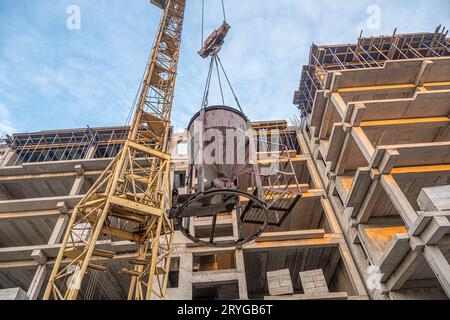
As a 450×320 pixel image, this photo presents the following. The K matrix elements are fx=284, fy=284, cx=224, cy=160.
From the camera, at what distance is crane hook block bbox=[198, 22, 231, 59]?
1706 centimetres

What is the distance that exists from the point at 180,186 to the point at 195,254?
8425 mm

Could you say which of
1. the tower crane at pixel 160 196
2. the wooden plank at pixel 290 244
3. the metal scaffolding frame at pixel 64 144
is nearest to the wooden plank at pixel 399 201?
the tower crane at pixel 160 196

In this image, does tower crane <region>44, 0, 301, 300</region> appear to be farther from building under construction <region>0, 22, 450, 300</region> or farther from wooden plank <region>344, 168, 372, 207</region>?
wooden plank <region>344, 168, 372, 207</region>

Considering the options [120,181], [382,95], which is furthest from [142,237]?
[382,95]

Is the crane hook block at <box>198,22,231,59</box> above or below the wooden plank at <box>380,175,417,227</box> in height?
above

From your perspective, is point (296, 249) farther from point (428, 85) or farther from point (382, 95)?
point (428, 85)

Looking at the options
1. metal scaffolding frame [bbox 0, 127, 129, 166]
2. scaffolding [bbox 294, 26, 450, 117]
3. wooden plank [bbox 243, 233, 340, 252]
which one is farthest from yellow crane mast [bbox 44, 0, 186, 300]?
scaffolding [bbox 294, 26, 450, 117]

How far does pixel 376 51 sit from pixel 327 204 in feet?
49.6

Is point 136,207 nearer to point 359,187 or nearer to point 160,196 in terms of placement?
point 160,196

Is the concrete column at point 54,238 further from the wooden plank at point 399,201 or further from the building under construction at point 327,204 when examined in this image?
the wooden plank at point 399,201

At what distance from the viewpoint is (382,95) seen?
1900 cm

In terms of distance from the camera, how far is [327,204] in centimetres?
1923

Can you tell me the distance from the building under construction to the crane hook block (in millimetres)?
7530

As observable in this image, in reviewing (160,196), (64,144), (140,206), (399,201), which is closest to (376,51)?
(399,201)
